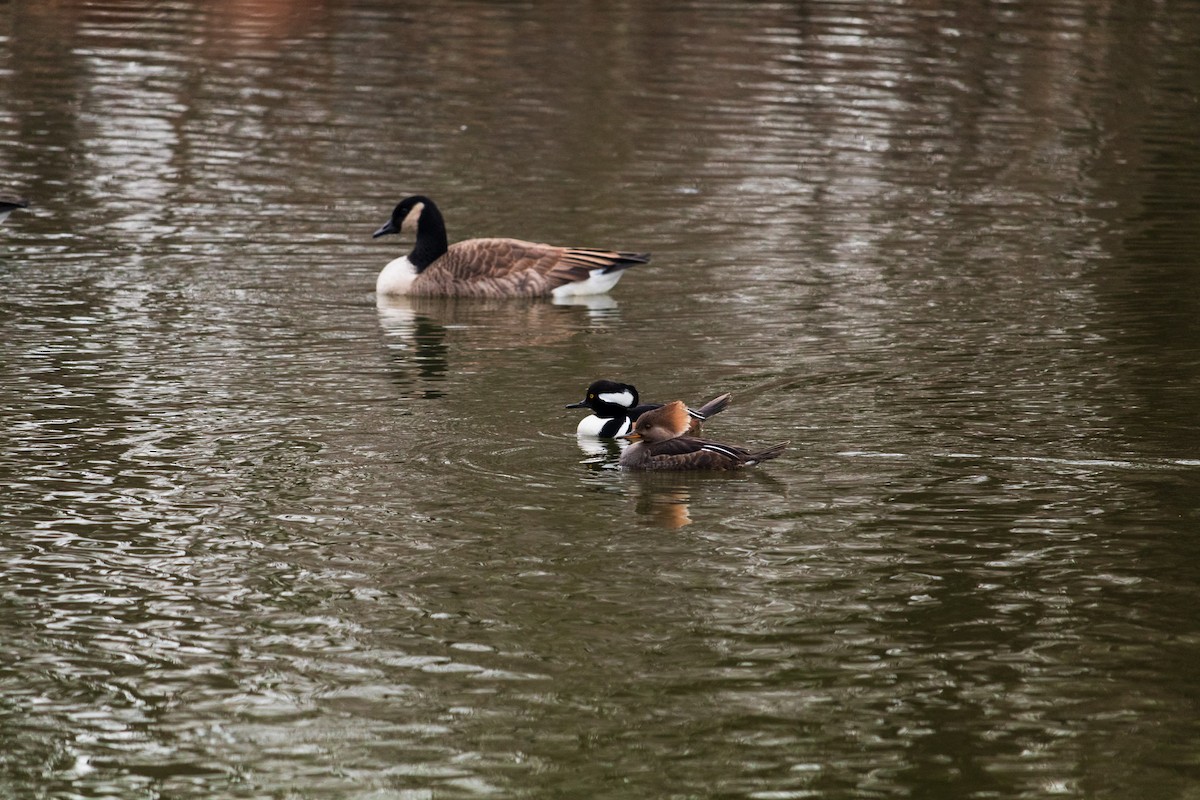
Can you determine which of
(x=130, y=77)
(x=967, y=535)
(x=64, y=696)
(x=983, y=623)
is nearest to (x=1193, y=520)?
(x=967, y=535)

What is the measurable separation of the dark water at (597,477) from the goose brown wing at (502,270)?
Result: 0.29 metres

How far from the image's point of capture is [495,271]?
69.3ft

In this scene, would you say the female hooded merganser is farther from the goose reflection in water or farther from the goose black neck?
the goose reflection in water

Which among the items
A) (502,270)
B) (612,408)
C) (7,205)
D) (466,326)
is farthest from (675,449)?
(7,205)

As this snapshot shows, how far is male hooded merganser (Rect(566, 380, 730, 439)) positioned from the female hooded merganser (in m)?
6.50

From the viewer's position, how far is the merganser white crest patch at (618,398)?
1442 cm

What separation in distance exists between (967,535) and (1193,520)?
1648 millimetres

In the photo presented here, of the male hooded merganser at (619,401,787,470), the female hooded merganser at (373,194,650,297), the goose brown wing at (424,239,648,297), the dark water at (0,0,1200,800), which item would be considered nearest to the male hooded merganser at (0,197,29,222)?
the dark water at (0,0,1200,800)

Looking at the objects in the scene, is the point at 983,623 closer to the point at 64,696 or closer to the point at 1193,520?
the point at 1193,520

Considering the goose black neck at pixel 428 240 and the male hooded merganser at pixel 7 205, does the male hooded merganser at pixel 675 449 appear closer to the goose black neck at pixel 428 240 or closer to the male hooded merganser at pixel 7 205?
the goose black neck at pixel 428 240

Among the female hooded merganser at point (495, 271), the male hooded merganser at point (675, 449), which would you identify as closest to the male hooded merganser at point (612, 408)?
the male hooded merganser at point (675, 449)

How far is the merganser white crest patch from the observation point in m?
14.4

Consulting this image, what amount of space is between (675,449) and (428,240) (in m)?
8.32

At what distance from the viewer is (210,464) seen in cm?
1362
